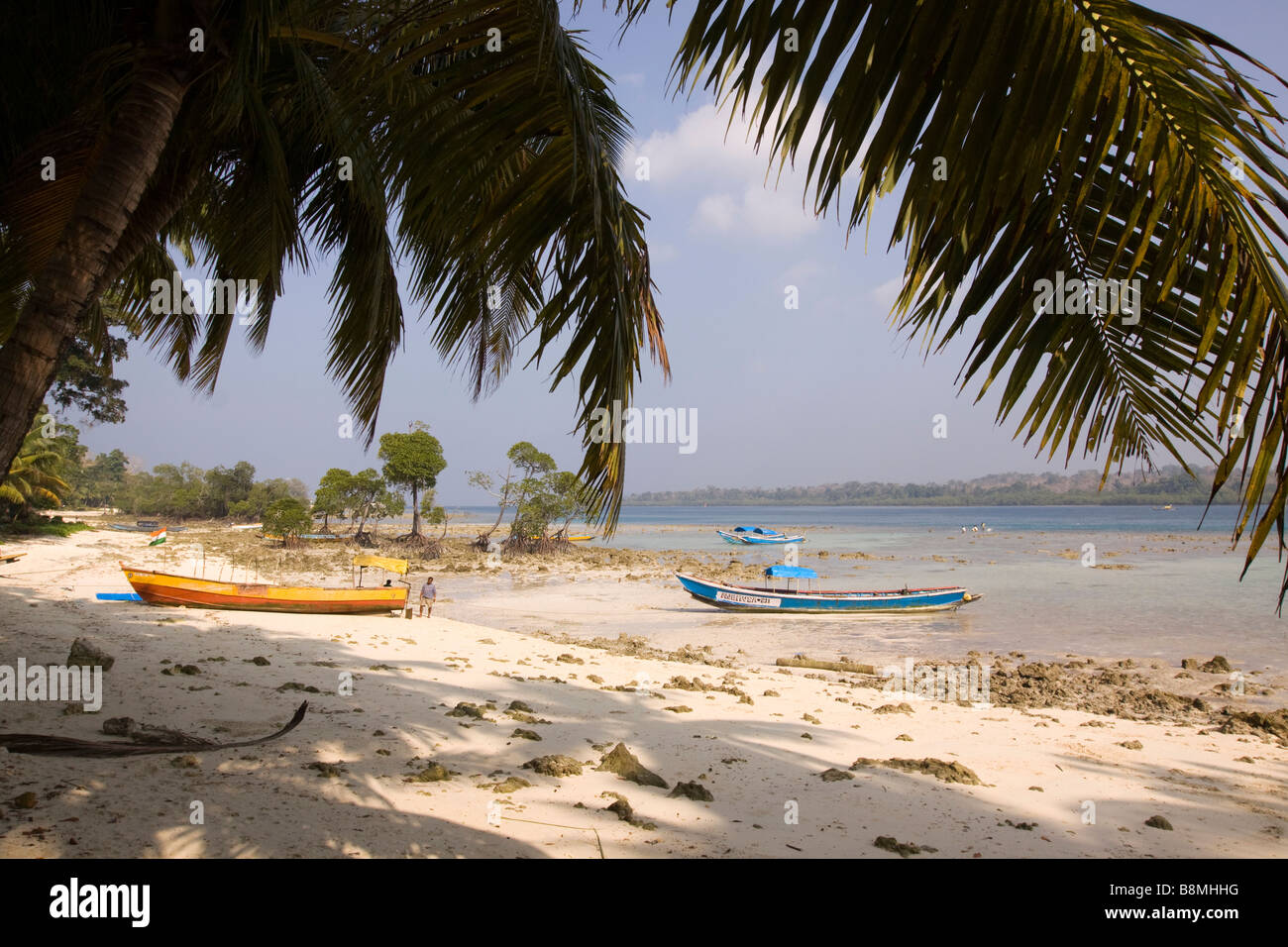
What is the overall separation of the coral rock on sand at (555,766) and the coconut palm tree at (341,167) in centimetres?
291

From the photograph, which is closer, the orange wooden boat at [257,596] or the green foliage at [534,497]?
the orange wooden boat at [257,596]

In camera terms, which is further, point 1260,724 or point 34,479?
point 34,479

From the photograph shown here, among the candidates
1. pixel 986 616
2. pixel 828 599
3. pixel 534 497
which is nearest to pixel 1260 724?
pixel 828 599

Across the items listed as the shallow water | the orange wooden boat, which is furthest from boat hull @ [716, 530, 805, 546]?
the orange wooden boat

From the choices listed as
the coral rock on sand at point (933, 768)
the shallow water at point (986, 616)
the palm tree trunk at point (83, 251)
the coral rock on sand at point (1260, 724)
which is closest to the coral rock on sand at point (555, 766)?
the coral rock on sand at point (933, 768)

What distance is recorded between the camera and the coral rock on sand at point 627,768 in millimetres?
5035

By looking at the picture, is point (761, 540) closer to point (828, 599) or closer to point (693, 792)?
point (828, 599)

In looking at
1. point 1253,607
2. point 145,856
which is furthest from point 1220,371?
point 1253,607

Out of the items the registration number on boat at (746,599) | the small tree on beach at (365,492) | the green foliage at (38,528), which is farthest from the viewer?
the small tree on beach at (365,492)

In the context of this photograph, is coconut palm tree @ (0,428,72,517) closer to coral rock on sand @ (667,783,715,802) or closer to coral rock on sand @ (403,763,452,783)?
coral rock on sand @ (403,763,452,783)

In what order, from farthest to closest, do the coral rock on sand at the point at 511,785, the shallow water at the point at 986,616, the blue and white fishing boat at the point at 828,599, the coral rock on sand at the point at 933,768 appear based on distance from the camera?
the blue and white fishing boat at the point at 828,599 < the shallow water at the point at 986,616 < the coral rock on sand at the point at 933,768 < the coral rock on sand at the point at 511,785

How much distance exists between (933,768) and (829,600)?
13136 millimetres

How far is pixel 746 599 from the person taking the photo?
19109mm

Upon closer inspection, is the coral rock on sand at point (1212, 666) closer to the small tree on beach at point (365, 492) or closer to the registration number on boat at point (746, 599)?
the registration number on boat at point (746, 599)
